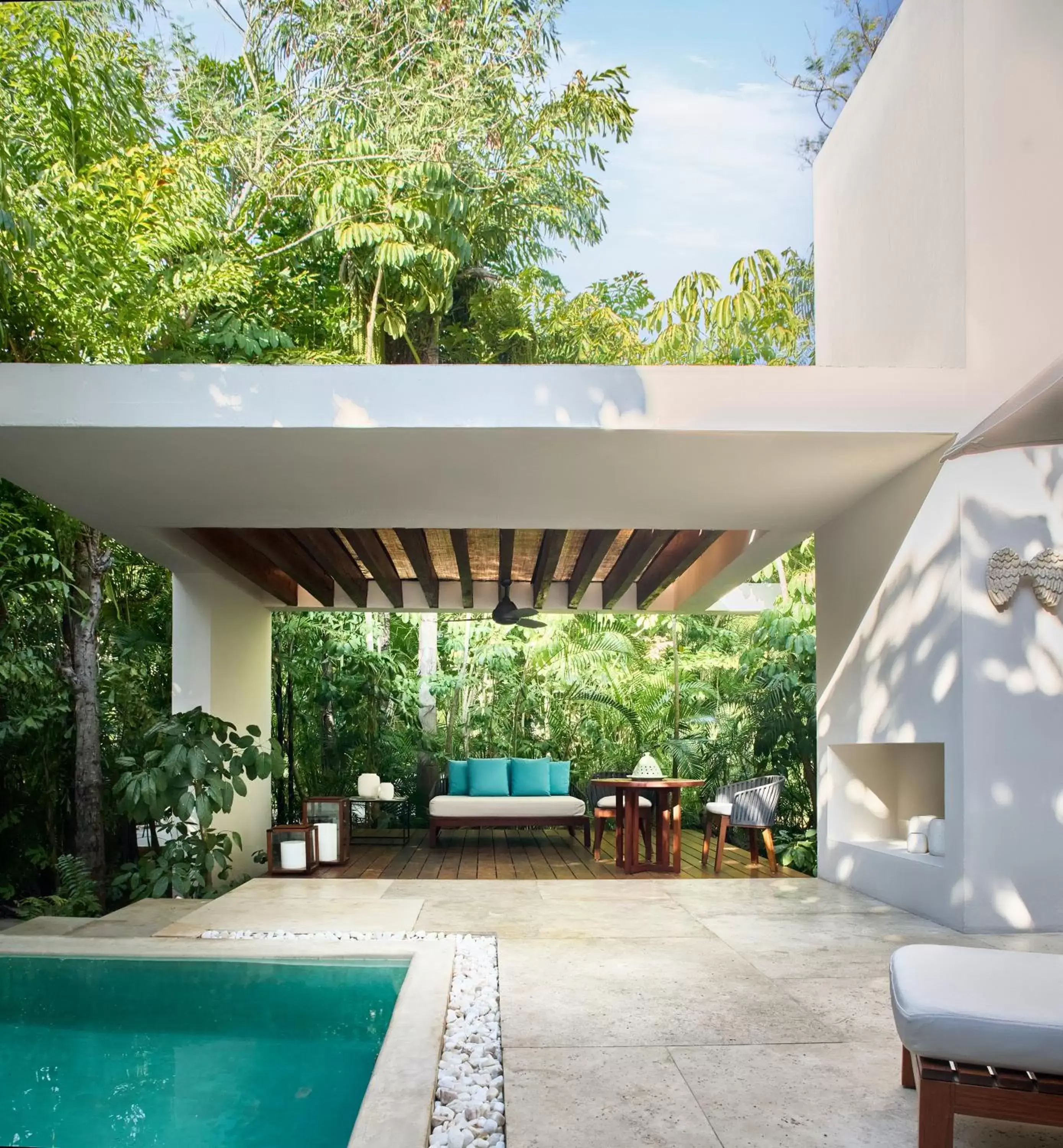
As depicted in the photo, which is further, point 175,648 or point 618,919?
point 175,648

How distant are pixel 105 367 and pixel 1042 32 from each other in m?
5.38

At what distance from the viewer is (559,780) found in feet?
38.8

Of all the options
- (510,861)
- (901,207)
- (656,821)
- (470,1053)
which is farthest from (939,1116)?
(510,861)

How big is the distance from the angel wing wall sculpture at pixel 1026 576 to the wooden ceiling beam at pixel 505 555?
4.15m

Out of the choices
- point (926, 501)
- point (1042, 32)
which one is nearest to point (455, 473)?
point (926, 501)

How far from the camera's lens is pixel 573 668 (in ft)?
45.0

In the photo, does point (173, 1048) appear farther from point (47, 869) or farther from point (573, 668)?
point (573, 668)

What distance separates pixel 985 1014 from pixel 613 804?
7.91 m

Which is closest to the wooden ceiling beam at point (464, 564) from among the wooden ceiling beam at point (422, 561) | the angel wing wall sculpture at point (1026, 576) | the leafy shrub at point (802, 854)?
the wooden ceiling beam at point (422, 561)

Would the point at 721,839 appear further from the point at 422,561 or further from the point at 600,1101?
the point at 600,1101

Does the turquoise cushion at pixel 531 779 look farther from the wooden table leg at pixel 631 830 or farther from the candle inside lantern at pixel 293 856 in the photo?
the candle inside lantern at pixel 293 856

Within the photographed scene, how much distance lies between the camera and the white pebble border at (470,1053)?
2.97 m

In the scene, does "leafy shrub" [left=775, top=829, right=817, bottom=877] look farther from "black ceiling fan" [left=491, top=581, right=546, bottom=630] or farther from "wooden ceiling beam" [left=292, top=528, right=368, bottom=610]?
"wooden ceiling beam" [left=292, top=528, right=368, bottom=610]

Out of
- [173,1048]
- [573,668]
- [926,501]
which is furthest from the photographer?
[573,668]
